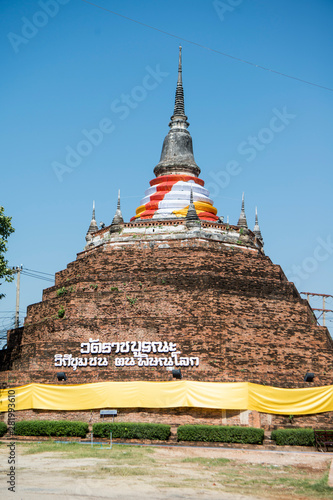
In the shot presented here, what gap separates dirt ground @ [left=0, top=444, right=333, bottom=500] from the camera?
1947 cm

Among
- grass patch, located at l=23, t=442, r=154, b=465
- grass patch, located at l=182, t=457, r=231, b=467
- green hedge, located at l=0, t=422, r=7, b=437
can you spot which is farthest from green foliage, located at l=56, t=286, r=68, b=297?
grass patch, located at l=182, t=457, r=231, b=467

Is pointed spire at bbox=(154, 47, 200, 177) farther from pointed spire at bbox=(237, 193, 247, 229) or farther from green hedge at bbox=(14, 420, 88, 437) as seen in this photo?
green hedge at bbox=(14, 420, 88, 437)

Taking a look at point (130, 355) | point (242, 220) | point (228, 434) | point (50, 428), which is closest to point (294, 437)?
point (228, 434)

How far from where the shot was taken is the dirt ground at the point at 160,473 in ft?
63.9

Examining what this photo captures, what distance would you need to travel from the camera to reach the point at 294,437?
1259 inches

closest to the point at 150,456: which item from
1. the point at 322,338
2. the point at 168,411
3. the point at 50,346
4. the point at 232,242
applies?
the point at 168,411

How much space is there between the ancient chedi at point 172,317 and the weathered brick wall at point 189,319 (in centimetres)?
5

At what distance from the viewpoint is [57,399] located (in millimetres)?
35188

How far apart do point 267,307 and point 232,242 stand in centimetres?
555

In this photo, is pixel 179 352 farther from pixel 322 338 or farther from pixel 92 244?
→ pixel 92 244

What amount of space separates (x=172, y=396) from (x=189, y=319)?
4.77 m

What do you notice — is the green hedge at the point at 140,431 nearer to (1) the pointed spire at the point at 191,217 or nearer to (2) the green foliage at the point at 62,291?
(2) the green foliage at the point at 62,291

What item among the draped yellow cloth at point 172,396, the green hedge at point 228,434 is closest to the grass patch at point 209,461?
the green hedge at point 228,434

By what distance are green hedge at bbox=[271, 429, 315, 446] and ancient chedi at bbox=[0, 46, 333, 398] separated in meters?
3.53
